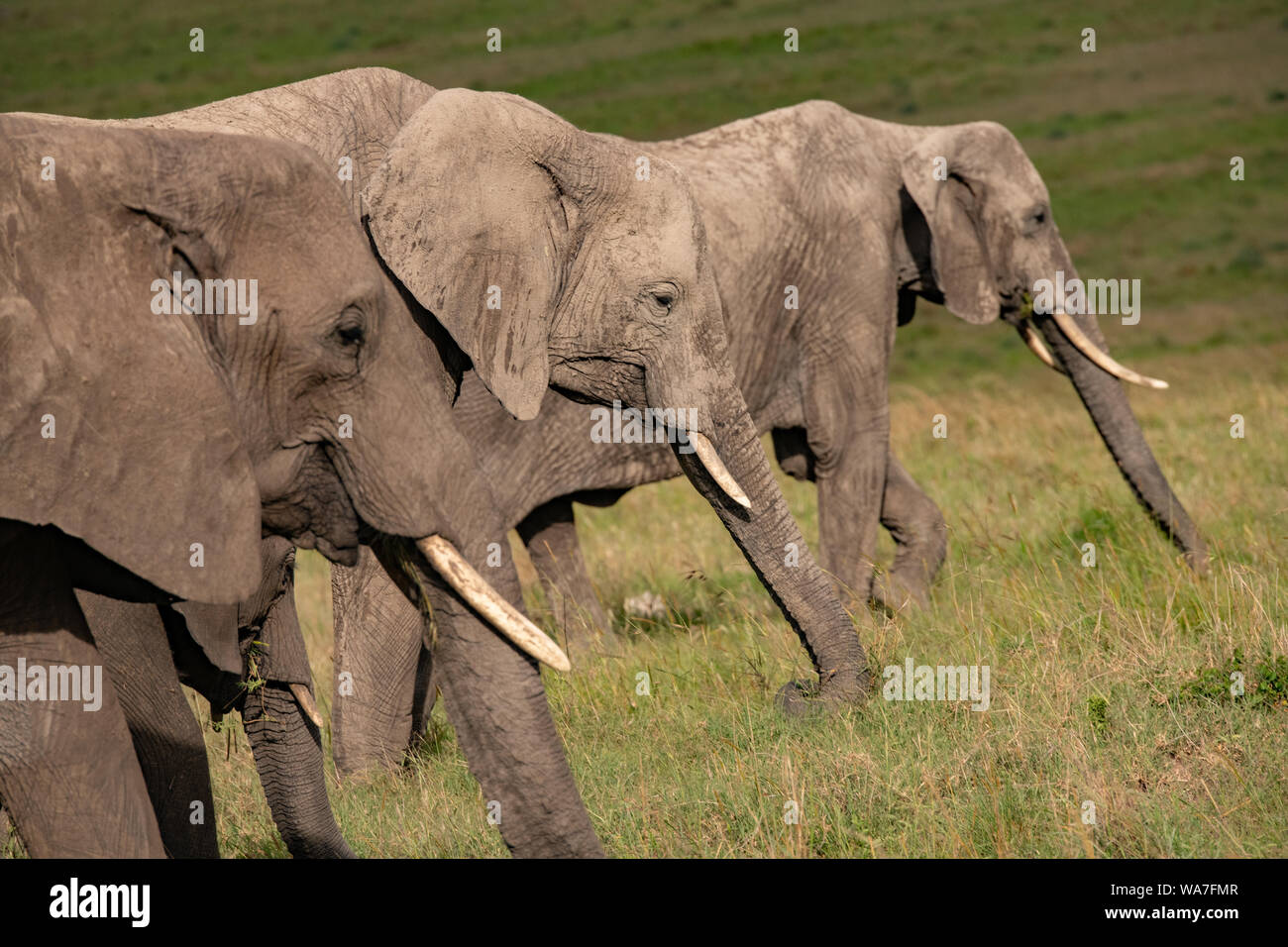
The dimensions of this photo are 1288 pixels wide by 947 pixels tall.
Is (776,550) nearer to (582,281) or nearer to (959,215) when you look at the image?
A: (582,281)

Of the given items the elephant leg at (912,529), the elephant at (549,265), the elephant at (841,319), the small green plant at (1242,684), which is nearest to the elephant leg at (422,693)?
the elephant at (841,319)

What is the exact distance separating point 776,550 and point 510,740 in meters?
2.28

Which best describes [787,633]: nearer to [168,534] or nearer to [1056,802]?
[1056,802]

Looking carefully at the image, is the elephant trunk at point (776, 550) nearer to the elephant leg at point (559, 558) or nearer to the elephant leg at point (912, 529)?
the elephant leg at point (559, 558)

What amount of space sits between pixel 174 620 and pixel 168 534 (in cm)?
147

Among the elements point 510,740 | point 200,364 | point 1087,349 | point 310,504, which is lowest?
point 510,740

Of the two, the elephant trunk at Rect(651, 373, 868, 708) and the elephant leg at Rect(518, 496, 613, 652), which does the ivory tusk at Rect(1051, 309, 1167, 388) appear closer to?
the elephant leg at Rect(518, 496, 613, 652)

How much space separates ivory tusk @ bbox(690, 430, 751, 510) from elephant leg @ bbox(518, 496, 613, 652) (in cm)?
262

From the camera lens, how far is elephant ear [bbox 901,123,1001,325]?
8.41 m

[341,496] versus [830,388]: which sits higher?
[830,388]

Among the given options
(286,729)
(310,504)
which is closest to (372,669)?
(286,729)

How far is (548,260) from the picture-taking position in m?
5.24

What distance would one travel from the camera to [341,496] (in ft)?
11.9
